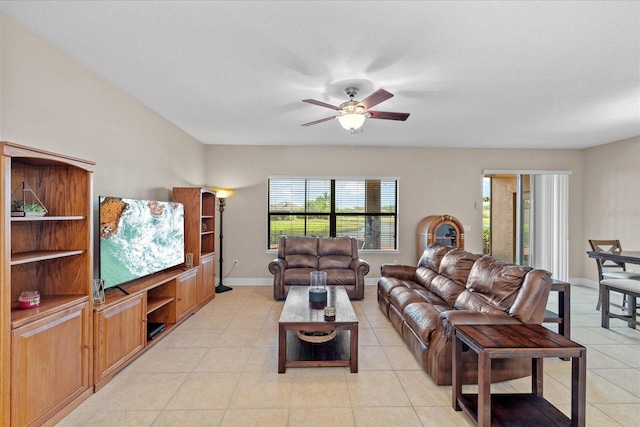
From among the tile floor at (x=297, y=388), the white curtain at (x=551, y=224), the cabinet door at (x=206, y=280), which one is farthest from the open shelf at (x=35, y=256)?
the white curtain at (x=551, y=224)

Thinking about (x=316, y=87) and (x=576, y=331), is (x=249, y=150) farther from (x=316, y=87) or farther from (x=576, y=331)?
(x=576, y=331)

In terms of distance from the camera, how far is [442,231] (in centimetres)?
572

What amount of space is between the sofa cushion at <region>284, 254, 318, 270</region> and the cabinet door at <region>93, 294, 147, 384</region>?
2519 millimetres

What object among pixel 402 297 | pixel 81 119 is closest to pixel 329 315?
pixel 402 297

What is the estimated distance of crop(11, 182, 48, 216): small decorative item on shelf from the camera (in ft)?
6.35

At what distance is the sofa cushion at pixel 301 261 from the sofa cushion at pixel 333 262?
9cm

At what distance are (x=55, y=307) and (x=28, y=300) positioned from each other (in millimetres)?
151

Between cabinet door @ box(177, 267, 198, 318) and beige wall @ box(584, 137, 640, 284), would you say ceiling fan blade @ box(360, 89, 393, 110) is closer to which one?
cabinet door @ box(177, 267, 198, 318)

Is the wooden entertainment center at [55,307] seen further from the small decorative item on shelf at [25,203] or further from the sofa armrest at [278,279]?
the sofa armrest at [278,279]

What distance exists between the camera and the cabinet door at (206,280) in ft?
14.8

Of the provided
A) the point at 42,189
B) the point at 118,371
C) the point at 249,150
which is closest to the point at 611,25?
the point at 42,189

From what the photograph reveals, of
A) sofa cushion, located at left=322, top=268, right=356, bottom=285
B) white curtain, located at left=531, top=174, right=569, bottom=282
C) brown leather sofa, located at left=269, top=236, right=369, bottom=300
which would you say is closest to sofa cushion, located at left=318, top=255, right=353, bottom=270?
brown leather sofa, located at left=269, top=236, right=369, bottom=300

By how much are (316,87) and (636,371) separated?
4.03 metres

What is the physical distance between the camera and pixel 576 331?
3.70m
